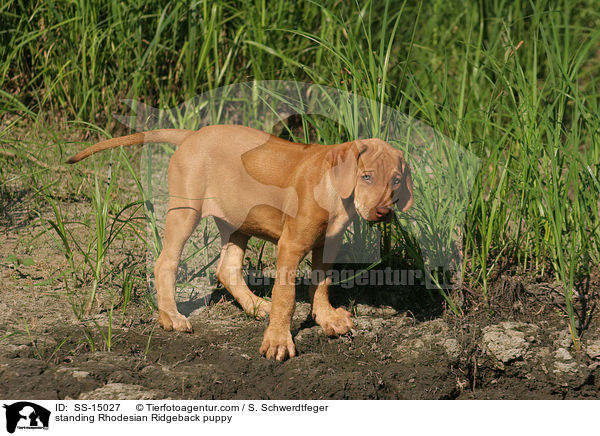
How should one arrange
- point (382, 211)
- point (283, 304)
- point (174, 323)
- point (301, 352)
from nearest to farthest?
point (382, 211) → point (283, 304) → point (301, 352) → point (174, 323)

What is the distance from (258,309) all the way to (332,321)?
414 mm

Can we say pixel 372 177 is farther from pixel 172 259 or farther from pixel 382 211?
pixel 172 259

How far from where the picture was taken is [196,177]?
3416 mm

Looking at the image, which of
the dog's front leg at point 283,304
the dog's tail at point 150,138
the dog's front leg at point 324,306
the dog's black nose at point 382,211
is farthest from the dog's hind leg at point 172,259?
the dog's black nose at point 382,211

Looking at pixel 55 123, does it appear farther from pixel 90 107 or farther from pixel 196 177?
pixel 196 177

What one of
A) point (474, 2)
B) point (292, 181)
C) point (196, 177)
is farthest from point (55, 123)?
point (474, 2)

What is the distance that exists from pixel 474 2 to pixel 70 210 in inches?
145

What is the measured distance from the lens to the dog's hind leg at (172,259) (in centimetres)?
342

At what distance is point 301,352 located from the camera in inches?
132

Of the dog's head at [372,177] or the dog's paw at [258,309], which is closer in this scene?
the dog's head at [372,177]

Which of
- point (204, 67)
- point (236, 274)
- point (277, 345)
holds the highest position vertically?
point (204, 67)
